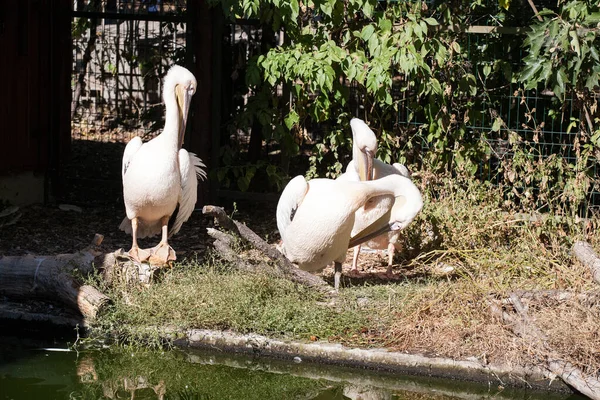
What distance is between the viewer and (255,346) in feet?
19.9

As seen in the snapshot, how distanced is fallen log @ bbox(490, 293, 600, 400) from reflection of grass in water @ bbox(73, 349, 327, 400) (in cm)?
128

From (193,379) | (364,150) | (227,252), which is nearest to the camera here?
(193,379)

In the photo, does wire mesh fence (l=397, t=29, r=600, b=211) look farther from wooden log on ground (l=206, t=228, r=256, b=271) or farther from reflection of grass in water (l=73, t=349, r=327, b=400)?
reflection of grass in water (l=73, t=349, r=327, b=400)

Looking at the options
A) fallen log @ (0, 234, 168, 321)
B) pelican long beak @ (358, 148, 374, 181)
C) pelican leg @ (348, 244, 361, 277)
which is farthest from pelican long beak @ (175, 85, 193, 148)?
pelican leg @ (348, 244, 361, 277)

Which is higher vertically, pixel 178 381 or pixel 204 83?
pixel 204 83

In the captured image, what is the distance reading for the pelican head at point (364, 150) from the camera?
24.7 feet

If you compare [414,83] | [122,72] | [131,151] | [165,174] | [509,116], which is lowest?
Result: [165,174]

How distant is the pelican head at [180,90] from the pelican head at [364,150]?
1.42 m

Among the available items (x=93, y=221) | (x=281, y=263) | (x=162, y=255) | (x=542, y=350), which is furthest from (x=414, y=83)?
(x=542, y=350)

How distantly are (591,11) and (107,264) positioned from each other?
4.47 meters

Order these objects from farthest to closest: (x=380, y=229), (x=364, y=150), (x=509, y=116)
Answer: (x=509, y=116)
(x=364, y=150)
(x=380, y=229)

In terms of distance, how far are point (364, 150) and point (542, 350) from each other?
249 centimetres

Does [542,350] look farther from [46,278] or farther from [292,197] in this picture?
[46,278]

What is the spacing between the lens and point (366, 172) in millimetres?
7590
